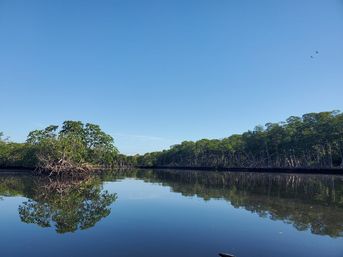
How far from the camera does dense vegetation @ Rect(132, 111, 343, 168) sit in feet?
207

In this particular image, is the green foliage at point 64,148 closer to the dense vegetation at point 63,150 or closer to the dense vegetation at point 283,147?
the dense vegetation at point 63,150

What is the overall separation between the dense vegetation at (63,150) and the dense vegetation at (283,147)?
1304 inches

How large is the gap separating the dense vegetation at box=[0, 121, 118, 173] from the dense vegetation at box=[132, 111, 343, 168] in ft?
109

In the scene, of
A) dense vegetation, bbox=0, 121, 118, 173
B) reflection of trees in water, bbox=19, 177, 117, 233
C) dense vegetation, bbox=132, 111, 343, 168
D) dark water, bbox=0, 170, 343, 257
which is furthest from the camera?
dense vegetation, bbox=132, 111, 343, 168

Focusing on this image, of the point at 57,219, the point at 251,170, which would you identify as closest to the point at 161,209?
the point at 57,219

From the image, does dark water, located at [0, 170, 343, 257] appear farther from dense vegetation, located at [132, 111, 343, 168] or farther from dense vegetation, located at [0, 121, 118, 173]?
Result: dense vegetation, located at [132, 111, 343, 168]

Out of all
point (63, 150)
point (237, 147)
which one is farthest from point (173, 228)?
point (237, 147)

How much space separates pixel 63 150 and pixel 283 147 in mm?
47734

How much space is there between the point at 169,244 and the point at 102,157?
68465 millimetres

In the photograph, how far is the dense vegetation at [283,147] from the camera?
2484 inches

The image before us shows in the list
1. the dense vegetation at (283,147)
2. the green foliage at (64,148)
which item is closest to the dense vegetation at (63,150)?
the green foliage at (64,148)

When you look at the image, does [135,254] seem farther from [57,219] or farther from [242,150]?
[242,150]

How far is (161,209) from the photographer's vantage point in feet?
59.5

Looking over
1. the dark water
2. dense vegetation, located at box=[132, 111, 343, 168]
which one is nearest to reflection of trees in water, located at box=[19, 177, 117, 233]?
the dark water
